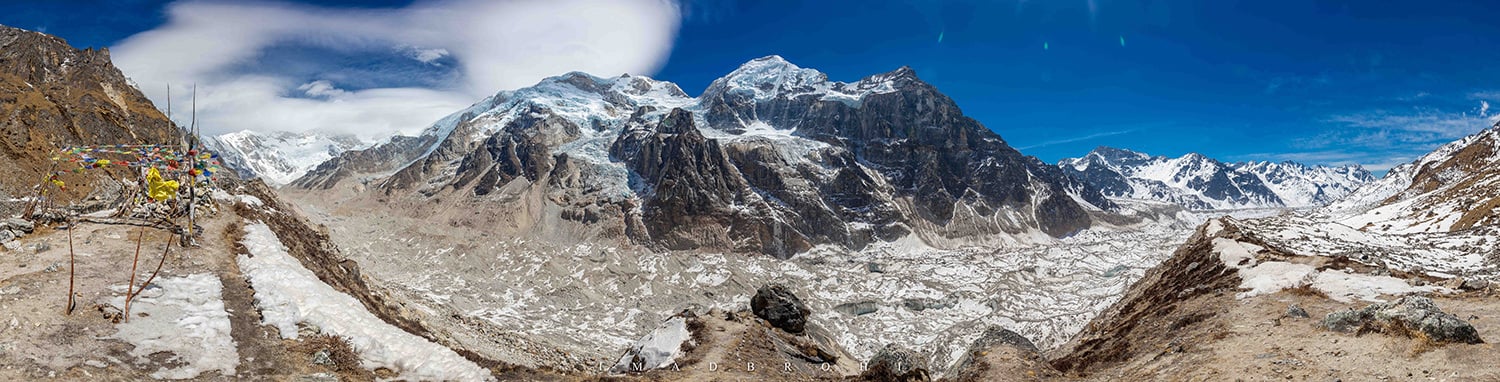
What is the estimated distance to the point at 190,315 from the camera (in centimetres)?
1914

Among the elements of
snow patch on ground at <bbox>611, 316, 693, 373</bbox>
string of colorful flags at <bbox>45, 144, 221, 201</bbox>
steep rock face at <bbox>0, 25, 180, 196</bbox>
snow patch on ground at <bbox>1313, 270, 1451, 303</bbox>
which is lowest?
snow patch on ground at <bbox>611, 316, 693, 373</bbox>

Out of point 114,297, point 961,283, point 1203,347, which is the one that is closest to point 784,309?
point 1203,347

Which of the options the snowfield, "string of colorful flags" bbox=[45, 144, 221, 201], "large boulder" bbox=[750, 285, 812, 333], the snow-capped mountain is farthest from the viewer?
the snowfield

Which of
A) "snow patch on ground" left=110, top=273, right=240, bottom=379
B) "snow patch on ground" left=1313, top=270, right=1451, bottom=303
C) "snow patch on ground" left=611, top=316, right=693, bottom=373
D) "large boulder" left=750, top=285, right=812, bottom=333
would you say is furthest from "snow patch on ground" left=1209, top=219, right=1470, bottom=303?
"snow patch on ground" left=110, top=273, right=240, bottom=379

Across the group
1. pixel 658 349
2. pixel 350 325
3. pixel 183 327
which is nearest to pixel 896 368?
pixel 658 349

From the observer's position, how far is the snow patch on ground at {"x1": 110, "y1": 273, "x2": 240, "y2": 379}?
653 inches

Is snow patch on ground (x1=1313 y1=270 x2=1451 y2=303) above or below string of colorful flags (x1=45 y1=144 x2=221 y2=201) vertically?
below

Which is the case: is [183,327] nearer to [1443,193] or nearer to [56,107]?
[56,107]

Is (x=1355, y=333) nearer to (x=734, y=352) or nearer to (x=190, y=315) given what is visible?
(x=734, y=352)

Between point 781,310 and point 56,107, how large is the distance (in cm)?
6846

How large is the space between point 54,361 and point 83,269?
8461 mm

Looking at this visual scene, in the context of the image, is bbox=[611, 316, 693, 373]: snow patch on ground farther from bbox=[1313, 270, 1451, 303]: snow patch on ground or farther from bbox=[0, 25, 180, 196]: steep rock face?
bbox=[0, 25, 180, 196]: steep rock face

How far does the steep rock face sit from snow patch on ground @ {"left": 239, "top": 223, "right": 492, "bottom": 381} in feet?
50.7

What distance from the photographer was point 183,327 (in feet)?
59.7
